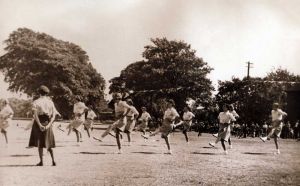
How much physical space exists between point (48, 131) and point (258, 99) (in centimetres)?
2036

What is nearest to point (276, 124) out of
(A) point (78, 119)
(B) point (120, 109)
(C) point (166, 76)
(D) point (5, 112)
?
(B) point (120, 109)

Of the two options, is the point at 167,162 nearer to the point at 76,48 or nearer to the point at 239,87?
the point at 239,87

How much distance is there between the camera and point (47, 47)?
26547 mm

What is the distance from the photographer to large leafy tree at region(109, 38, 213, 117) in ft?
110

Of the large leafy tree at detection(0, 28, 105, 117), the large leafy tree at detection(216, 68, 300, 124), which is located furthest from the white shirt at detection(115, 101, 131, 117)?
the large leafy tree at detection(216, 68, 300, 124)

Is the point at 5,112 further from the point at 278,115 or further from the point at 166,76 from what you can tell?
the point at 166,76

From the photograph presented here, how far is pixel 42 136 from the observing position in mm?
9055

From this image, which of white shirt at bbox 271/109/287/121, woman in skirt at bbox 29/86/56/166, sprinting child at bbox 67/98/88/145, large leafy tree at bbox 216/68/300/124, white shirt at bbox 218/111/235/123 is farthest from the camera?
large leafy tree at bbox 216/68/300/124

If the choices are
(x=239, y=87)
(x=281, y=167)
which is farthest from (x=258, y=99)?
(x=281, y=167)

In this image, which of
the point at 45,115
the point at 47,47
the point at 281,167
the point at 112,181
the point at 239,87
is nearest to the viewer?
the point at 112,181

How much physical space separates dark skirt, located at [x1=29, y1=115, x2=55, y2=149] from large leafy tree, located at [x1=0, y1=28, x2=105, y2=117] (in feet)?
28.7

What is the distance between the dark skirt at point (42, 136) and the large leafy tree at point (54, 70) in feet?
28.7

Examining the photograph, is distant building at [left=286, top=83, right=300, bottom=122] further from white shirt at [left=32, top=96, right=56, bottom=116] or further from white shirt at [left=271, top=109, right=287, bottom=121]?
white shirt at [left=32, top=96, right=56, bottom=116]

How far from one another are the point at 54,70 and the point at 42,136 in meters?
18.6
